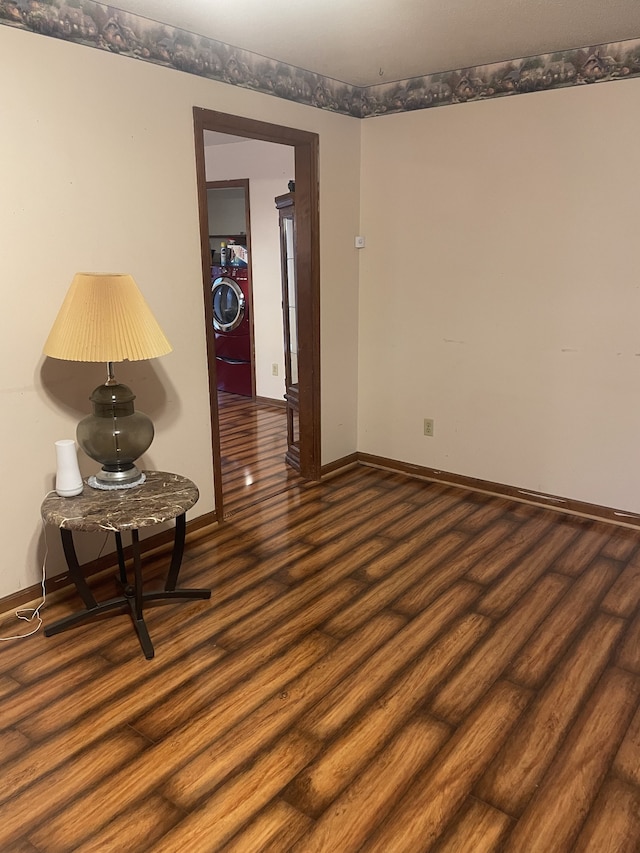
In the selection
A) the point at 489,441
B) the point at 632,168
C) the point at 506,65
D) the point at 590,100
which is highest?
the point at 506,65

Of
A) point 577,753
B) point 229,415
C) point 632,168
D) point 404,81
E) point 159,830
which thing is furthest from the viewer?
point 229,415

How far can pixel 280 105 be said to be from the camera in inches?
134

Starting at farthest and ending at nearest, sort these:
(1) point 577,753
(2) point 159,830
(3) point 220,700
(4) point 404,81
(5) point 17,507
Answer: (4) point 404,81
(5) point 17,507
(3) point 220,700
(1) point 577,753
(2) point 159,830

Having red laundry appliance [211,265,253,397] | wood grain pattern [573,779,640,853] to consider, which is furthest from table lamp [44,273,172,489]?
red laundry appliance [211,265,253,397]

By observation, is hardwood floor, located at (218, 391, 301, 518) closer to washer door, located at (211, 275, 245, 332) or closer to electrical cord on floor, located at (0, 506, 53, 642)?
washer door, located at (211, 275, 245, 332)

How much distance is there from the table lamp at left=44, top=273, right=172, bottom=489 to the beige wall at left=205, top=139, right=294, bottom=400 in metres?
3.52

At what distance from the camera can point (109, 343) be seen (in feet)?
7.41

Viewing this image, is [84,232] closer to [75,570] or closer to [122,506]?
[122,506]

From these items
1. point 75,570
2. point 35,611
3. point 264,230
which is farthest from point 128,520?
point 264,230

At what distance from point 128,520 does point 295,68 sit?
263cm

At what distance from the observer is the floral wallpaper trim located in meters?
2.44

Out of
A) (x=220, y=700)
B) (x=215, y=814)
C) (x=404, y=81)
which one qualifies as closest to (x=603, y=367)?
(x=404, y=81)

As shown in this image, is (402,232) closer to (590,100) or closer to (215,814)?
(590,100)

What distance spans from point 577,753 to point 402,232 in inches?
120
